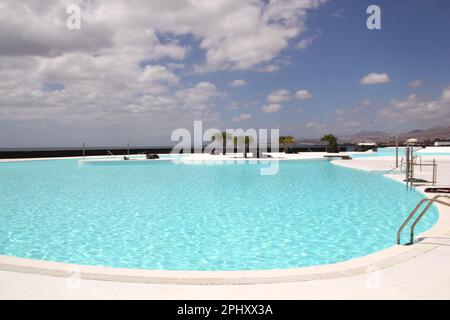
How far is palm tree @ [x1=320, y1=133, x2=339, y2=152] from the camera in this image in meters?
49.2

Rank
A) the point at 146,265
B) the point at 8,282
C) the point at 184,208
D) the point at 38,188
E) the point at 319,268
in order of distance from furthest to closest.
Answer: the point at 38,188 → the point at 184,208 → the point at 146,265 → the point at 319,268 → the point at 8,282

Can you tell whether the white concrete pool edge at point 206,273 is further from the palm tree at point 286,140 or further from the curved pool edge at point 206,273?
the palm tree at point 286,140

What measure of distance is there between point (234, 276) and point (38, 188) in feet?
48.7

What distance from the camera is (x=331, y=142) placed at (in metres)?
50.8

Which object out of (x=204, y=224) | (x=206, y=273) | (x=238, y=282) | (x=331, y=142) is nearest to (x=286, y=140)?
(x=331, y=142)

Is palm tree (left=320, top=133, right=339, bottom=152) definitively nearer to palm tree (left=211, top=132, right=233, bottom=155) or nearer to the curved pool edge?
palm tree (left=211, top=132, right=233, bottom=155)

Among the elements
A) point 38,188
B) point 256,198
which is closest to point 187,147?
point 38,188

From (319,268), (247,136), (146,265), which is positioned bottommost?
(146,265)

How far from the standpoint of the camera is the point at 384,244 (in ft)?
23.5

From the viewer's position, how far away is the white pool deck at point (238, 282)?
3756mm

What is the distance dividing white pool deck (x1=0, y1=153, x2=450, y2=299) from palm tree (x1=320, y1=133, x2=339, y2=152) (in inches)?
1825

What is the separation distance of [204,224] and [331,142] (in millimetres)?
45238

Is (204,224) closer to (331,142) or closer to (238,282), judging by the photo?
(238,282)

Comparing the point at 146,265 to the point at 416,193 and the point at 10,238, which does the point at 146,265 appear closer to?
the point at 10,238
